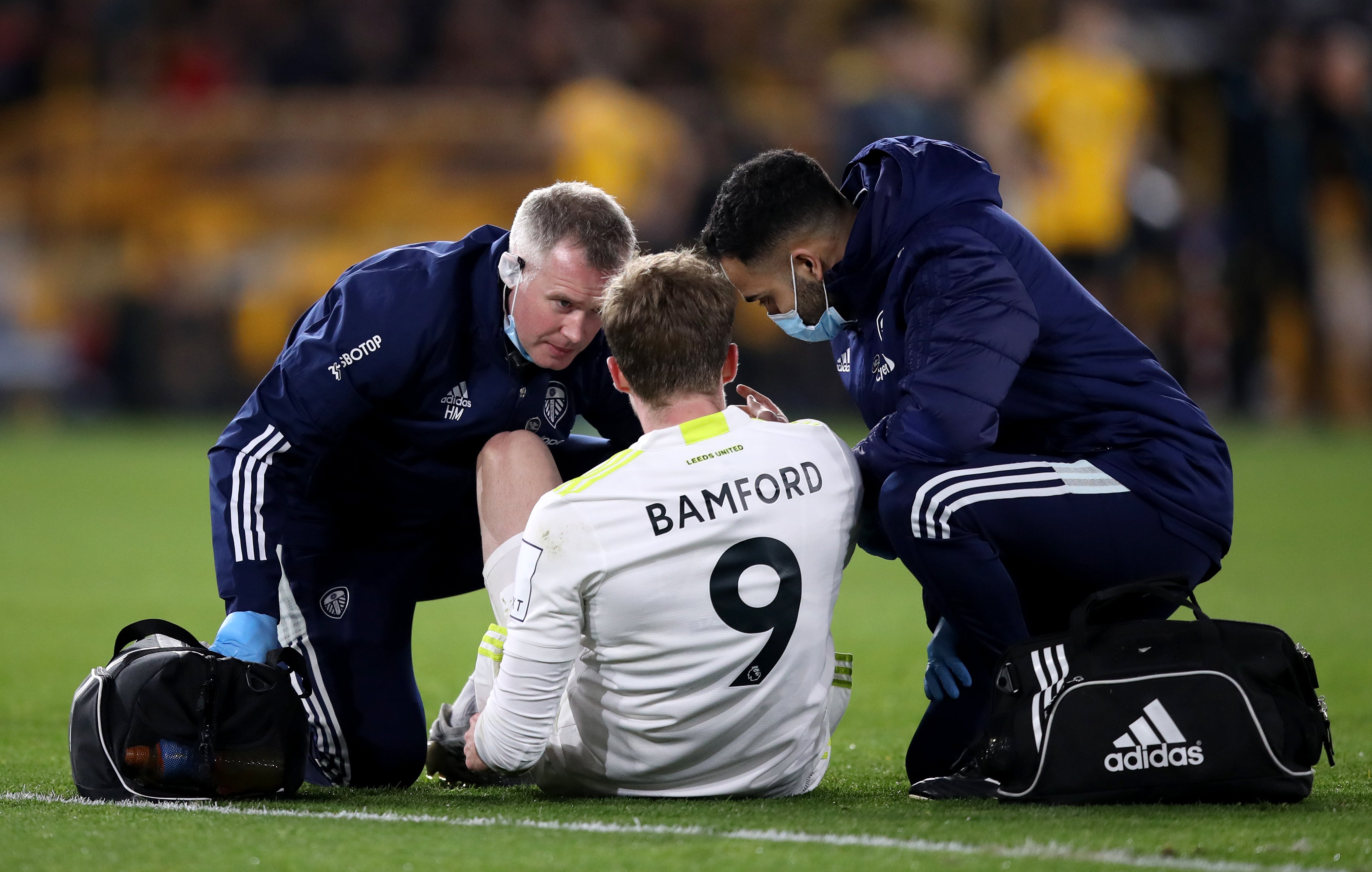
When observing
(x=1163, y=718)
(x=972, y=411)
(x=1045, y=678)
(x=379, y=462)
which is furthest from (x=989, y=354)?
(x=379, y=462)

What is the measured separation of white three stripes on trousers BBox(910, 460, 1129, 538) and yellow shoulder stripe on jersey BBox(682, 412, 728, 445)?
487 millimetres

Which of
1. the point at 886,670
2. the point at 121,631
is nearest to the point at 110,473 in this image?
the point at 886,670

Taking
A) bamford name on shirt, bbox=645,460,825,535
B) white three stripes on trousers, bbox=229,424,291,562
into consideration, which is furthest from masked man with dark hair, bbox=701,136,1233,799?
white three stripes on trousers, bbox=229,424,291,562

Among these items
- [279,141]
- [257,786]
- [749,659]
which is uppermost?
[279,141]

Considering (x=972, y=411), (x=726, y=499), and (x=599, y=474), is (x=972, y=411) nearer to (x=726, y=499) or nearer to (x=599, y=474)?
(x=726, y=499)

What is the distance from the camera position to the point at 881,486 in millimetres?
3383

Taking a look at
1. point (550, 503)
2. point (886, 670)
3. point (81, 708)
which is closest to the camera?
point (550, 503)

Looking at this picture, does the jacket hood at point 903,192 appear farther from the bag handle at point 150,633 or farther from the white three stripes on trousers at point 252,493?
the bag handle at point 150,633

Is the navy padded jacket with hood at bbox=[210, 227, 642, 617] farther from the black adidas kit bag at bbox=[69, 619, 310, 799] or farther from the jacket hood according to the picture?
the jacket hood

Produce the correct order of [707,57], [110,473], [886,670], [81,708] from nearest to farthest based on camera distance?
1. [81,708]
2. [886,670]
3. [110,473]
4. [707,57]

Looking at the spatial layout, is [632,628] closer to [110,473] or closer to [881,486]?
[881,486]

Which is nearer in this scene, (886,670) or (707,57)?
(886,670)

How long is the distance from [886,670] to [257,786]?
255 cm

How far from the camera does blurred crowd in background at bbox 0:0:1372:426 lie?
1306cm
